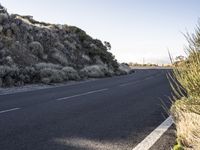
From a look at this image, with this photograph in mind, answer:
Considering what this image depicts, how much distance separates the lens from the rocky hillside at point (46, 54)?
25.4m

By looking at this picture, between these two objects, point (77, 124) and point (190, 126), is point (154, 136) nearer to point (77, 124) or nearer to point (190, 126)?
point (190, 126)

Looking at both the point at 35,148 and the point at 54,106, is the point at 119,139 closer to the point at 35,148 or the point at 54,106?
the point at 35,148

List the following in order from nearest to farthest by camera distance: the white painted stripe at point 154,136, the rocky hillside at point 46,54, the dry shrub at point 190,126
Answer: the dry shrub at point 190,126
the white painted stripe at point 154,136
the rocky hillside at point 46,54

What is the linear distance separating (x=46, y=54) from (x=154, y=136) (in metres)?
30.2

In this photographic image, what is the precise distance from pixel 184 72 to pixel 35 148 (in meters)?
2.50

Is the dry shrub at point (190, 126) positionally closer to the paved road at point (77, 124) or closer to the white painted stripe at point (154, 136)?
the white painted stripe at point (154, 136)

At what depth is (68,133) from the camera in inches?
306

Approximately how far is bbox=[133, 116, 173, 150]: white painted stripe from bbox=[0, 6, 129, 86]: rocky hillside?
14569 millimetres

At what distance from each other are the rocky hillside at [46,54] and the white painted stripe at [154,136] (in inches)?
574

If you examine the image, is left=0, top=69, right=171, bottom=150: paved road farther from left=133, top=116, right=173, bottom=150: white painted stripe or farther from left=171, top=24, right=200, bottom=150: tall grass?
left=171, top=24, right=200, bottom=150: tall grass

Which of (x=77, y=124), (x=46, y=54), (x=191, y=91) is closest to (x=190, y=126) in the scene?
(x=191, y=91)

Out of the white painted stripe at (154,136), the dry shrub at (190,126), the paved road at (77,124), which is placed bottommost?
the white painted stripe at (154,136)

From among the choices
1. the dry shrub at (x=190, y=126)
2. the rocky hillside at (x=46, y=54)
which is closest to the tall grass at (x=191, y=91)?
the dry shrub at (x=190, y=126)

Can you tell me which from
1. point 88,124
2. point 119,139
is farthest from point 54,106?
point 119,139
